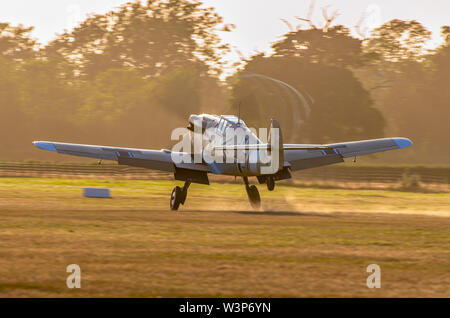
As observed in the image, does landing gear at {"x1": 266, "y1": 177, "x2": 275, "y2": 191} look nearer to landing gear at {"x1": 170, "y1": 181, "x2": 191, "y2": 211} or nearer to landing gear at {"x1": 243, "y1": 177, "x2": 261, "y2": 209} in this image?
landing gear at {"x1": 243, "y1": 177, "x2": 261, "y2": 209}

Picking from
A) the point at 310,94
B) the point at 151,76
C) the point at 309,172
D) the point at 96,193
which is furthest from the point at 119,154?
the point at 151,76

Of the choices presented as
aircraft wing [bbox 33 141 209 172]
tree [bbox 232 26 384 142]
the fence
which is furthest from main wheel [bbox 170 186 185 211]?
tree [bbox 232 26 384 142]

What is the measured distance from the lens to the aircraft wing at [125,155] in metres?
23.3

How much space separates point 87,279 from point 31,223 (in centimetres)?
774

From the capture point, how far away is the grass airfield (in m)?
9.99

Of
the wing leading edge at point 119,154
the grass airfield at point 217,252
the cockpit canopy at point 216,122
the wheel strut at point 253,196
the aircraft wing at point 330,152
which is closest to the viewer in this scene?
the grass airfield at point 217,252

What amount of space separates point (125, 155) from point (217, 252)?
10.9 meters

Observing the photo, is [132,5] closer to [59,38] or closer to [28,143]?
[59,38]

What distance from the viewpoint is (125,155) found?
2352 centimetres

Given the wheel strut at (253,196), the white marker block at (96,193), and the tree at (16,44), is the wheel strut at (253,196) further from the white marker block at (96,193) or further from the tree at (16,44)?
the tree at (16,44)

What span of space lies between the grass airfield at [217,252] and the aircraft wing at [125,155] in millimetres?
1829

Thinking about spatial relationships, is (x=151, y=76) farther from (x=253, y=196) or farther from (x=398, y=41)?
(x=253, y=196)

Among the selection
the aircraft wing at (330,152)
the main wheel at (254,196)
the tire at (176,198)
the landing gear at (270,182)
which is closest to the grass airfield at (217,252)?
the landing gear at (270,182)

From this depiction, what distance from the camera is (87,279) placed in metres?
10.3
